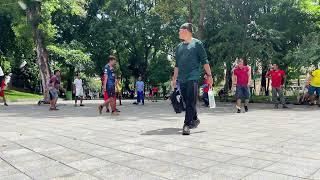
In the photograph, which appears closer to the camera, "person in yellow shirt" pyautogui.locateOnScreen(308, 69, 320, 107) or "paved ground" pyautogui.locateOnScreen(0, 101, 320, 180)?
"paved ground" pyautogui.locateOnScreen(0, 101, 320, 180)

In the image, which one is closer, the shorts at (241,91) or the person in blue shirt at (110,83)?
the person in blue shirt at (110,83)

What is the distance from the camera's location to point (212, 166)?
13.8ft

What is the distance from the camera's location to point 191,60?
727 cm

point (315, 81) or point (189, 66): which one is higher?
point (315, 81)

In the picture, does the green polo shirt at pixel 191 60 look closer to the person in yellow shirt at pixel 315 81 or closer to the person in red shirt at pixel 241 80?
the person in red shirt at pixel 241 80

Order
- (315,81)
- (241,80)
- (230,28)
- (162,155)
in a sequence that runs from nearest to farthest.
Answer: (162,155)
(241,80)
(315,81)
(230,28)

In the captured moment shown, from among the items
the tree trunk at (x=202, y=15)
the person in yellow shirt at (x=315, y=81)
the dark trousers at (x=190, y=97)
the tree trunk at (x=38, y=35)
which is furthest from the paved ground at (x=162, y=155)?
the tree trunk at (x=38, y=35)

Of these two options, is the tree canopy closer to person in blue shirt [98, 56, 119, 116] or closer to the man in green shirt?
person in blue shirt [98, 56, 119, 116]

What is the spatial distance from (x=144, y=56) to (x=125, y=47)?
12.9 feet

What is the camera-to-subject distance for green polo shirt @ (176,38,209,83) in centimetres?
728

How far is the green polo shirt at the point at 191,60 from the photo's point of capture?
7.28 metres

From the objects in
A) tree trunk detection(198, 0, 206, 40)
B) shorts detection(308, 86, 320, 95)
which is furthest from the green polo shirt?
tree trunk detection(198, 0, 206, 40)

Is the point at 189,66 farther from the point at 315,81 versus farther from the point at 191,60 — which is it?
the point at 315,81

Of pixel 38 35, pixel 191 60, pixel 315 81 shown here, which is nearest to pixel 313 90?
pixel 315 81
